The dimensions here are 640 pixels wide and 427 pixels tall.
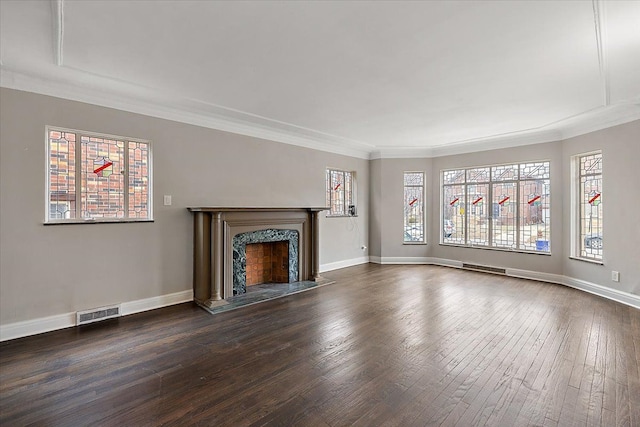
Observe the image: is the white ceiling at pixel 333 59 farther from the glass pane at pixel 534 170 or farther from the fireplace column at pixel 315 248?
the fireplace column at pixel 315 248

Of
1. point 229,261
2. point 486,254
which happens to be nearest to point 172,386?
point 229,261

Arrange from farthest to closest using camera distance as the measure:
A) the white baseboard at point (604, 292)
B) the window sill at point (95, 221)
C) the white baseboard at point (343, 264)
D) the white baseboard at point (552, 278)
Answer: the white baseboard at point (343, 264) → the white baseboard at point (552, 278) → the white baseboard at point (604, 292) → the window sill at point (95, 221)

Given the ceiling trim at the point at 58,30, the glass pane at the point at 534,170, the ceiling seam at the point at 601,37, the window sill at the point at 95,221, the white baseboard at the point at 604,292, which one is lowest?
the white baseboard at the point at 604,292

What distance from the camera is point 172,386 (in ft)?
7.48

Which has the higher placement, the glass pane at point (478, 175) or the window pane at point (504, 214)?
the glass pane at point (478, 175)

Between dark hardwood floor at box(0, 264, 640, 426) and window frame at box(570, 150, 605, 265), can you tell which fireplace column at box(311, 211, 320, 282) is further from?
window frame at box(570, 150, 605, 265)

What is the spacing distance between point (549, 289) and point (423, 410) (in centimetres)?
430

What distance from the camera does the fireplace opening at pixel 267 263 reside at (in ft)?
16.9

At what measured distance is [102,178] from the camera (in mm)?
3650

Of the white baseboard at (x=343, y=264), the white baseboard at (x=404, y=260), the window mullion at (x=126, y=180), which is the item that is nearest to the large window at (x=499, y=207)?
the white baseboard at (x=404, y=260)

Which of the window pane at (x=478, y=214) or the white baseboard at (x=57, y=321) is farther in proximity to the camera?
the window pane at (x=478, y=214)

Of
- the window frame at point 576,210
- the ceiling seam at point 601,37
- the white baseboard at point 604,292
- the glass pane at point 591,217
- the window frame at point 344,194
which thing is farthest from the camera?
the window frame at point 344,194

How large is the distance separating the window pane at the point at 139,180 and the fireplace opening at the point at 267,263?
5.53 ft

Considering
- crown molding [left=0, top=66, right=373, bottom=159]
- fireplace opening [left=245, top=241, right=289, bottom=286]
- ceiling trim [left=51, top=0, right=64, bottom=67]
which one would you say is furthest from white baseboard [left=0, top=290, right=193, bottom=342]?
ceiling trim [left=51, top=0, right=64, bottom=67]
